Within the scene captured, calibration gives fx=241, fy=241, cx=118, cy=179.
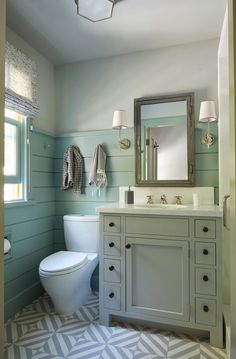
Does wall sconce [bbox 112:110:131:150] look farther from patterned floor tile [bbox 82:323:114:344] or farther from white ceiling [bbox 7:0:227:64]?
patterned floor tile [bbox 82:323:114:344]

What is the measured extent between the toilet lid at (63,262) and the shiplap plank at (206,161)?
4.31ft

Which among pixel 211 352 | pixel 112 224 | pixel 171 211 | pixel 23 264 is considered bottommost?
pixel 211 352

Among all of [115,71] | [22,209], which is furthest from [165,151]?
[22,209]

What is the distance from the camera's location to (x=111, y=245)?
6.22 ft

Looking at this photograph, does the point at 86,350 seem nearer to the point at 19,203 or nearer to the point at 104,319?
the point at 104,319

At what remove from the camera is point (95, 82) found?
257 cm

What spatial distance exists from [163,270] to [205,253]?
→ 0.33 meters

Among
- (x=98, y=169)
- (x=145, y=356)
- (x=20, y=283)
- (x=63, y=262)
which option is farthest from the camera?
(x=98, y=169)

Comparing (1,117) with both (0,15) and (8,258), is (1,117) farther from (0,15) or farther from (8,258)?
(8,258)

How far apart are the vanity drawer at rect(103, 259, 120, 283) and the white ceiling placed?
1926 mm

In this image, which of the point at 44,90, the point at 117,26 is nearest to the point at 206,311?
the point at 117,26

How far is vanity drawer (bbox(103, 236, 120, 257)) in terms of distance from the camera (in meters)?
1.88

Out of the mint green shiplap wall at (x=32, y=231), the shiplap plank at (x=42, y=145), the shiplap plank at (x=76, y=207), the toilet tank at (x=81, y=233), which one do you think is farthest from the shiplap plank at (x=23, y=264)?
the shiplap plank at (x=42, y=145)

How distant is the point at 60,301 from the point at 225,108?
82.8 inches
